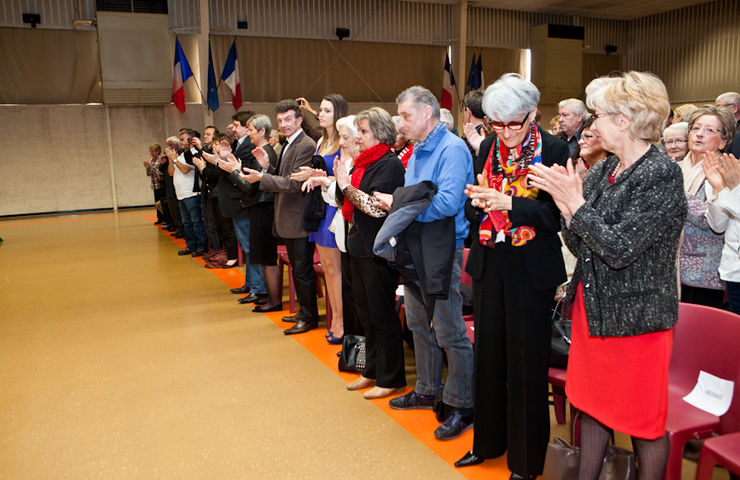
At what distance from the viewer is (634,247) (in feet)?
5.40

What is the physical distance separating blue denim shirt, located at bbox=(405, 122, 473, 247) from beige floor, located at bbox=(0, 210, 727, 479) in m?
1.14

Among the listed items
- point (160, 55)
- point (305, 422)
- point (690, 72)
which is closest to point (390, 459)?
point (305, 422)

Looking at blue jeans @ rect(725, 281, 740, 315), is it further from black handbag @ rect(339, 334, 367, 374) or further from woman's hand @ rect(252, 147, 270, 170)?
woman's hand @ rect(252, 147, 270, 170)

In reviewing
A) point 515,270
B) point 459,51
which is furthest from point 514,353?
point 459,51

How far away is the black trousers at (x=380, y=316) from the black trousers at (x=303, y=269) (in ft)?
3.32

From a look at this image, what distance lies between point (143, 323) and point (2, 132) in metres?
9.37

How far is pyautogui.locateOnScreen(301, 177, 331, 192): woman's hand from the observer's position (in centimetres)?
353

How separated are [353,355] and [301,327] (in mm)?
905

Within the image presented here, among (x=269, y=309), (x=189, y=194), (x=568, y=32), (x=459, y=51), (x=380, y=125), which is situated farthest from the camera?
(x=568, y=32)

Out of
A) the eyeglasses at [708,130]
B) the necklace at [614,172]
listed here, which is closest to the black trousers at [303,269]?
the eyeglasses at [708,130]

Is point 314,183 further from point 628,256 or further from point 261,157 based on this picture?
point 628,256

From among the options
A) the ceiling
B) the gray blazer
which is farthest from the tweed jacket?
the ceiling

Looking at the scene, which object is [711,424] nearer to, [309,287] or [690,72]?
[309,287]

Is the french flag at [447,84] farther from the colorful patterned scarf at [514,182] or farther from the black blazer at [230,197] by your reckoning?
the colorful patterned scarf at [514,182]
